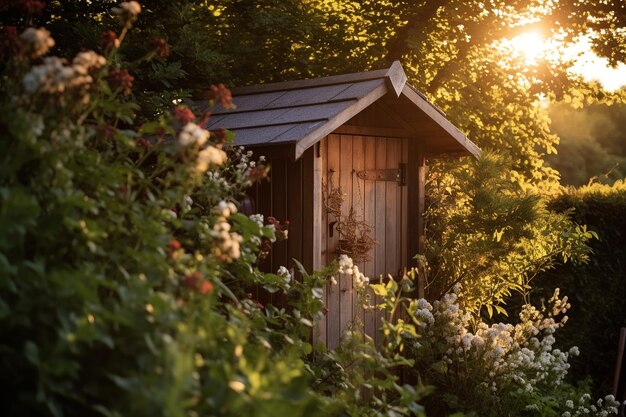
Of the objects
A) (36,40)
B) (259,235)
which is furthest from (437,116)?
(36,40)

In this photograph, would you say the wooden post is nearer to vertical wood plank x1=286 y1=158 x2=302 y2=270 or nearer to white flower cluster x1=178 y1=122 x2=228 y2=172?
vertical wood plank x1=286 y1=158 x2=302 y2=270

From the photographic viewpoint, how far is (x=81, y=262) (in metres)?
3.09

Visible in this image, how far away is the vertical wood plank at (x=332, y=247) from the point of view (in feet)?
22.9

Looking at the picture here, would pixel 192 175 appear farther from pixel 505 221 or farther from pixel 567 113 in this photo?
pixel 567 113

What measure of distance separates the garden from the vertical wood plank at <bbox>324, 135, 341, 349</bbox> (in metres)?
0.15

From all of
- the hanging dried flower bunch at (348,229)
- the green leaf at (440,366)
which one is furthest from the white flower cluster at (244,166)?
the green leaf at (440,366)

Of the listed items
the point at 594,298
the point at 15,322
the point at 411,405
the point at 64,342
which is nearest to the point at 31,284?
the point at 15,322

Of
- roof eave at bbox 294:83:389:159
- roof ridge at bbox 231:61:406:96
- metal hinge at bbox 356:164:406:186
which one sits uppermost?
roof ridge at bbox 231:61:406:96

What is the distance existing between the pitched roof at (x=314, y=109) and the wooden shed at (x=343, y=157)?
0.04ft

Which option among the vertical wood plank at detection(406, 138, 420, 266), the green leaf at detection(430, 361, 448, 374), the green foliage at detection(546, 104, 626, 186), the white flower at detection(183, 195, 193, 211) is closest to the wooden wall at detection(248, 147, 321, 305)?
the green leaf at detection(430, 361, 448, 374)

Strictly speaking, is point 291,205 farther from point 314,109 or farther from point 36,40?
point 36,40

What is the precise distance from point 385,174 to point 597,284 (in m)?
4.15

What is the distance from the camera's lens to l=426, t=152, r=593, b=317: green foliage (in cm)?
823

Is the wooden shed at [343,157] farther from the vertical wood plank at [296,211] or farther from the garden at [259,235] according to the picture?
the garden at [259,235]
